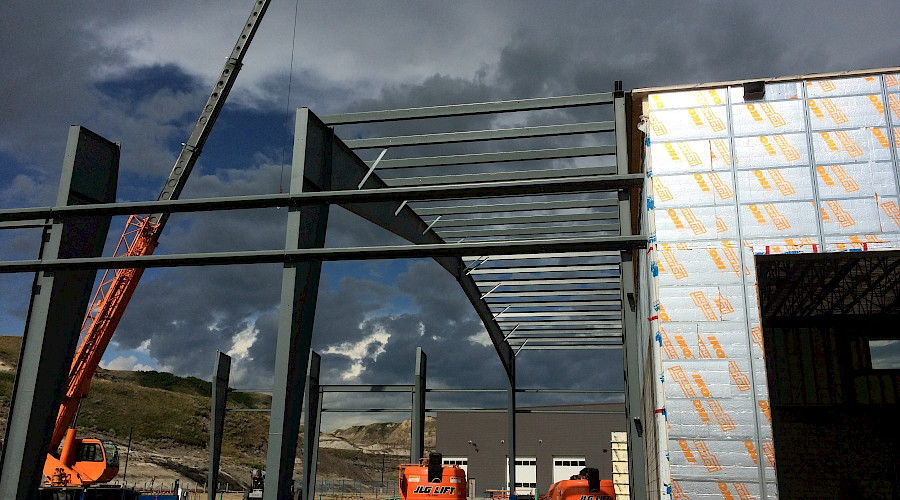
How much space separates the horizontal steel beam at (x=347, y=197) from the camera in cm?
1098

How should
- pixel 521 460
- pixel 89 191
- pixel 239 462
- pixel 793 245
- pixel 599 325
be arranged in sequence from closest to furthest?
pixel 793 245 → pixel 89 191 → pixel 599 325 → pixel 521 460 → pixel 239 462

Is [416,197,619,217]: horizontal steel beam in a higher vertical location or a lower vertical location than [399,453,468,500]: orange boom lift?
higher

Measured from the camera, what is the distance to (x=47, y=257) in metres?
12.6

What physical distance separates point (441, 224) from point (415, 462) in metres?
10.1

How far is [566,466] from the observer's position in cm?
5262

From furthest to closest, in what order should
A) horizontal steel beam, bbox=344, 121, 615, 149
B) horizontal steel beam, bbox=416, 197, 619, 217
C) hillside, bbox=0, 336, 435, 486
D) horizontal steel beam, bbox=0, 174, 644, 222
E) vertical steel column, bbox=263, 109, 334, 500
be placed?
hillside, bbox=0, 336, 435, 486 < horizontal steel beam, bbox=416, 197, 619, 217 < horizontal steel beam, bbox=344, 121, 615, 149 < vertical steel column, bbox=263, 109, 334, 500 < horizontal steel beam, bbox=0, 174, 644, 222

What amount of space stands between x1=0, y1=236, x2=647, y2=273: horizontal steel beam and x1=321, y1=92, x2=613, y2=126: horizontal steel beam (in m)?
4.60

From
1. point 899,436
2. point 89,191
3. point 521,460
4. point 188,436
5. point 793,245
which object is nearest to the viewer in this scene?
point 793,245

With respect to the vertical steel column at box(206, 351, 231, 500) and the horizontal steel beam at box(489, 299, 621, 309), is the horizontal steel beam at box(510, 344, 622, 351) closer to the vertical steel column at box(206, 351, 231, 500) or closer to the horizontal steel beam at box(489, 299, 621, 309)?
the horizontal steel beam at box(489, 299, 621, 309)

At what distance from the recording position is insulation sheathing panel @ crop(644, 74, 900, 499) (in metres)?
10.8

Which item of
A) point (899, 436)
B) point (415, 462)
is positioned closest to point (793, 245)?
point (415, 462)

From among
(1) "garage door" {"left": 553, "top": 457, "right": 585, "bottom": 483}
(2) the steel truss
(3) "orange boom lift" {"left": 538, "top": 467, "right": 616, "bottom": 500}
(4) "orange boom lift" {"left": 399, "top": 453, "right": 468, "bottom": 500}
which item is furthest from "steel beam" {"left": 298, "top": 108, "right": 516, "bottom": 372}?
(1) "garage door" {"left": 553, "top": 457, "right": 585, "bottom": 483}

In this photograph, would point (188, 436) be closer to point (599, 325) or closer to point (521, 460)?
point (521, 460)

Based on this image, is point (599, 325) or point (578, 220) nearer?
point (578, 220)
